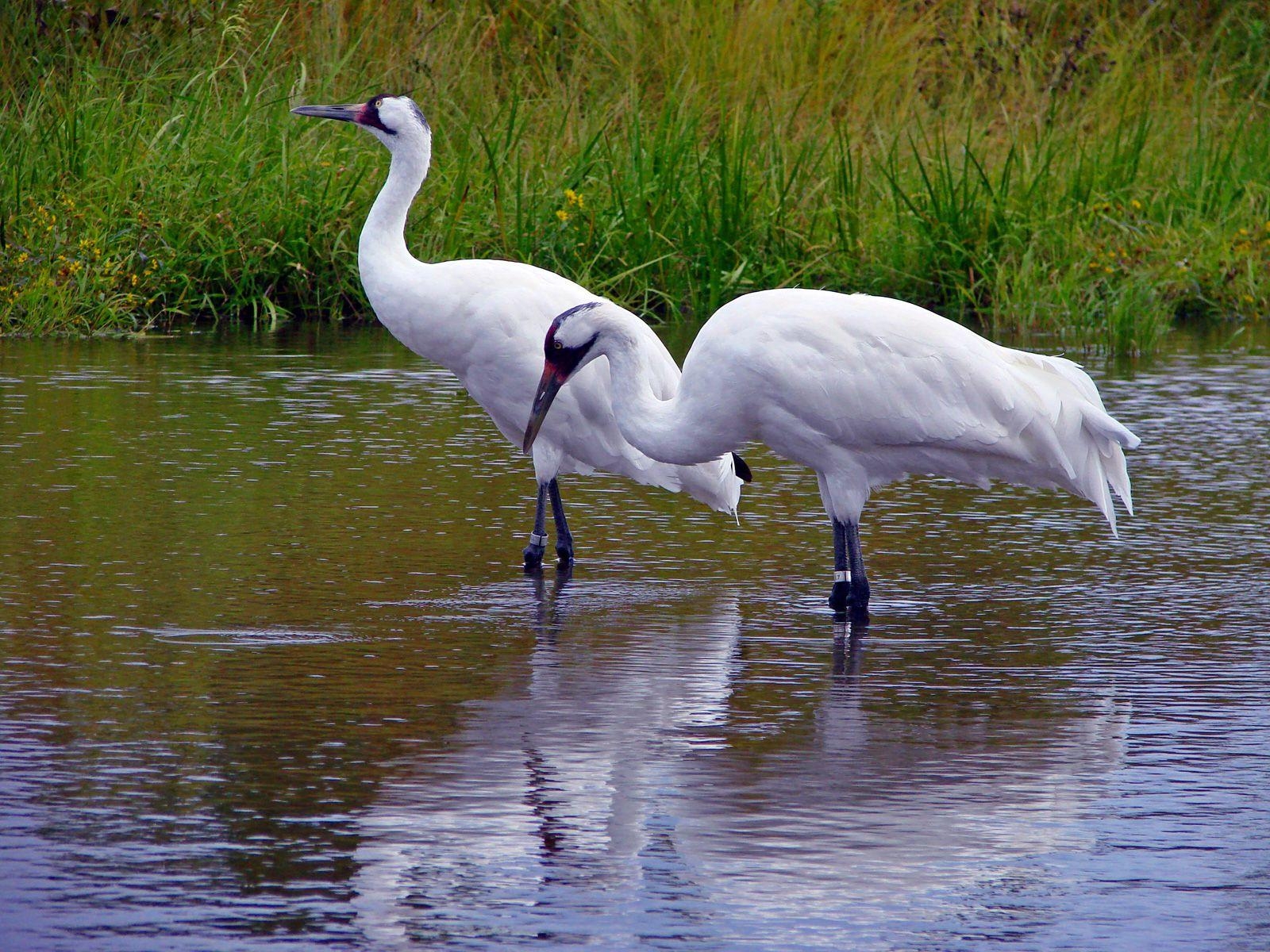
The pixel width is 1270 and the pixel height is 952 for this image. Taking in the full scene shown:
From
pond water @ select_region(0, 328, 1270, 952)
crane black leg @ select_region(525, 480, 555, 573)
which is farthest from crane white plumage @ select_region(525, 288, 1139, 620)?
crane black leg @ select_region(525, 480, 555, 573)

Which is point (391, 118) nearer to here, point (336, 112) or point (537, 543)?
point (336, 112)

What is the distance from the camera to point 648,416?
655 centimetres

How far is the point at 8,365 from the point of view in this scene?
1135 centimetres

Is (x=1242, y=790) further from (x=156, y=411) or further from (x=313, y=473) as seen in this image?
(x=156, y=411)

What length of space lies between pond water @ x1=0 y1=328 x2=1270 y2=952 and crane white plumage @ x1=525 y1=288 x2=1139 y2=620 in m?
0.38

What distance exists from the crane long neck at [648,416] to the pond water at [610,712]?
0.45 meters

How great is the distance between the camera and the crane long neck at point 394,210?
7.96 meters

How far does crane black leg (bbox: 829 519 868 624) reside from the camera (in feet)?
20.8

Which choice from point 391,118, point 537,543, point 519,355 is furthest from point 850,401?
point 391,118

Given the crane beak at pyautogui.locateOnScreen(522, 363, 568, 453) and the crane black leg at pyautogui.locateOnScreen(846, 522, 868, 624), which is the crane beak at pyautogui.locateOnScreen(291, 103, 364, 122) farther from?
the crane black leg at pyautogui.locateOnScreen(846, 522, 868, 624)

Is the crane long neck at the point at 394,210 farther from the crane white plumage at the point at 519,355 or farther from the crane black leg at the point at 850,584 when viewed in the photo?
the crane black leg at the point at 850,584

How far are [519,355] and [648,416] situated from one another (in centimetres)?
107

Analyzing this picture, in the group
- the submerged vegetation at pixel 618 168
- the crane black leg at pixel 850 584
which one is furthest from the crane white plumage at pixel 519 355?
the submerged vegetation at pixel 618 168

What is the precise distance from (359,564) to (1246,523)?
10.3ft
